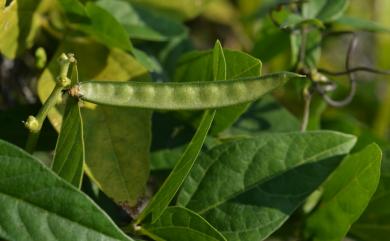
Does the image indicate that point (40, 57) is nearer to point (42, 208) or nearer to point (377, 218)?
point (42, 208)

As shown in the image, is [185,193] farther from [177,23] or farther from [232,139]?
[177,23]

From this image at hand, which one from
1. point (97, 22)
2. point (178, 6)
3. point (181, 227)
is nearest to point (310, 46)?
point (178, 6)

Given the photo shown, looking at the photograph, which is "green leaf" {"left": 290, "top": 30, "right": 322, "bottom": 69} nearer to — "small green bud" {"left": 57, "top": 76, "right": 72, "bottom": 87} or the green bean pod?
→ the green bean pod

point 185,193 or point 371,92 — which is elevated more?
point 185,193

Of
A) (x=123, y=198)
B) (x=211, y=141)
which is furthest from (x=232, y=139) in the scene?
(x=123, y=198)

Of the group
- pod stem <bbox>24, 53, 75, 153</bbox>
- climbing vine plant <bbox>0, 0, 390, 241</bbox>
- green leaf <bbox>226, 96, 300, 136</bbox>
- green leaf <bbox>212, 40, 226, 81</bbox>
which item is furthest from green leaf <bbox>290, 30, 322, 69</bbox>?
pod stem <bbox>24, 53, 75, 153</bbox>

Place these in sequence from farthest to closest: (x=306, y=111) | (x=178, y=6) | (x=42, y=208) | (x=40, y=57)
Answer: (x=178, y=6), (x=306, y=111), (x=40, y=57), (x=42, y=208)
